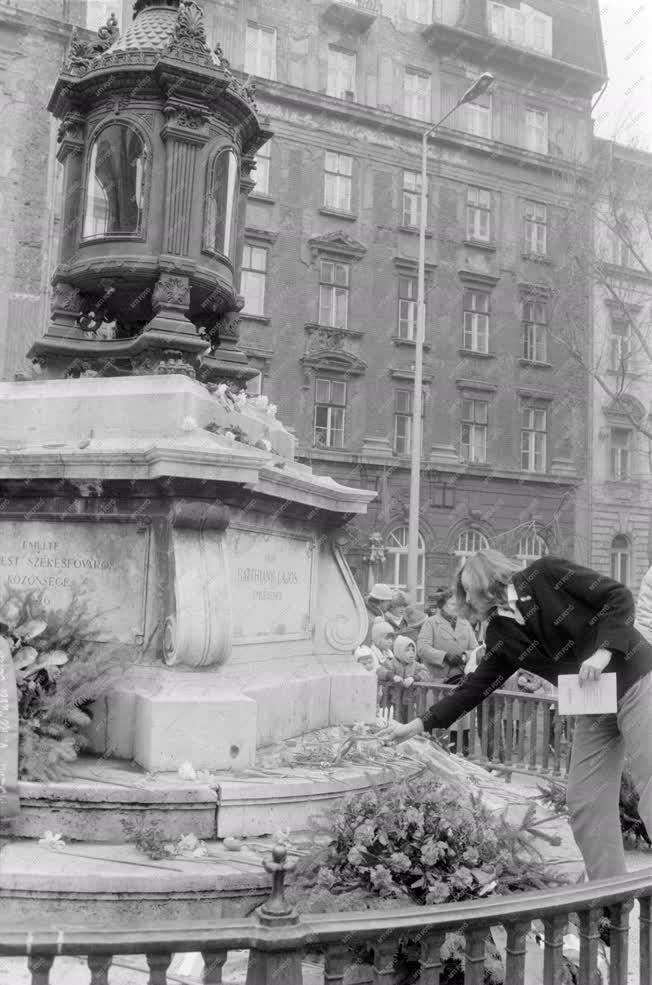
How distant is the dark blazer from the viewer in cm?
385

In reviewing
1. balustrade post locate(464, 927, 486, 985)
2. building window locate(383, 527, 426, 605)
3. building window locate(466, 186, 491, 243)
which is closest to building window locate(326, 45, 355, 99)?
building window locate(466, 186, 491, 243)

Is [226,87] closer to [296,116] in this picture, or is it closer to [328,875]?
[328,875]

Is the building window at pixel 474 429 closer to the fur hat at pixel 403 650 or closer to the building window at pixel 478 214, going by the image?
the building window at pixel 478 214

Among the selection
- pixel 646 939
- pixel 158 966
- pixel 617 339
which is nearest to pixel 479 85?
pixel 617 339

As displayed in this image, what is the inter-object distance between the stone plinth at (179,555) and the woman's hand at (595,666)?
6.21 ft

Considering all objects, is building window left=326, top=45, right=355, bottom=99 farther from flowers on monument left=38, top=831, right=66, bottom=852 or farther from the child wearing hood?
flowers on monument left=38, top=831, right=66, bottom=852

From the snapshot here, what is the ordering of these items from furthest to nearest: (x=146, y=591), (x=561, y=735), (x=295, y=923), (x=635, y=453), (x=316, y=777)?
1. (x=635, y=453)
2. (x=561, y=735)
3. (x=146, y=591)
4. (x=316, y=777)
5. (x=295, y=923)

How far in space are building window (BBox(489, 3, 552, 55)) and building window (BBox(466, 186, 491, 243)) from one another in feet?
19.0

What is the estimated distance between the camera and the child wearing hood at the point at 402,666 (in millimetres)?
9273

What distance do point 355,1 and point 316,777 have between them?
1268 inches

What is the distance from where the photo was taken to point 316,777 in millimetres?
4836

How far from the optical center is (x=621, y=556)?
35.6 m

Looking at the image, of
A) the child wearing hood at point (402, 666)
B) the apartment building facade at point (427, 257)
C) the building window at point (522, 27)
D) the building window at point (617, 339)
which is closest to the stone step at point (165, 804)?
the child wearing hood at point (402, 666)

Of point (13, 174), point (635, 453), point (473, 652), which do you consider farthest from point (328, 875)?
point (635, 453)
